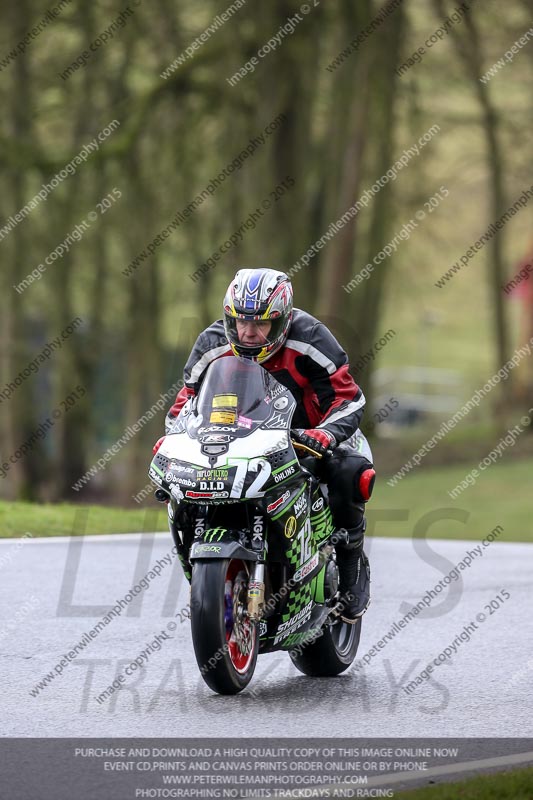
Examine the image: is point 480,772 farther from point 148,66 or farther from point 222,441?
point 148,66

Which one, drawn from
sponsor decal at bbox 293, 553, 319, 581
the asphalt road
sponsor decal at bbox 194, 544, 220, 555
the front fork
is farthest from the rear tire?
sponsor decal at bbox 194, 544, 220, 555

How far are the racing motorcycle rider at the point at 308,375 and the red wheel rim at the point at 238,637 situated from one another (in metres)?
0.71

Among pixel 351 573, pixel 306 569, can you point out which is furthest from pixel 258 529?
pixel 351 573

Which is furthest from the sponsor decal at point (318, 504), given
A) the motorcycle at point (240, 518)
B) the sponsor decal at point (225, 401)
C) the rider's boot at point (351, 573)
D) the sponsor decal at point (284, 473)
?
the sponsor decal at point (225, 401)

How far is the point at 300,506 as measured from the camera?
260 inches

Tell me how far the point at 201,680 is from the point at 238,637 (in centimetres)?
72

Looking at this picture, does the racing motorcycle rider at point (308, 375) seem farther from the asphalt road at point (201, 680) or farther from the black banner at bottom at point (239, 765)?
the black banner at bottom at point (239, 765)

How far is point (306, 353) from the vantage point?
272 inches

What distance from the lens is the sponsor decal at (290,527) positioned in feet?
21.3

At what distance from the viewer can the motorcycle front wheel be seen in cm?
604

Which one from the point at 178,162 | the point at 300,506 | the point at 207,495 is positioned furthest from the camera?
the point at 178,162

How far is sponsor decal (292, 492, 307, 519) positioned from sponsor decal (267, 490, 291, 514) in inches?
4.1

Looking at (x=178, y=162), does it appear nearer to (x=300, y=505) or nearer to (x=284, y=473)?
(x=300, y=505)

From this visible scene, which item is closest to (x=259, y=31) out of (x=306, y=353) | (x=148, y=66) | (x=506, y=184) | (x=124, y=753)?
(x=148, y=66)
